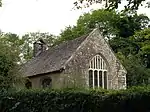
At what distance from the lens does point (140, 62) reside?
2211 inches

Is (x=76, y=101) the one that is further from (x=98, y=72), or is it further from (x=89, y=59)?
(x=98, y=72)

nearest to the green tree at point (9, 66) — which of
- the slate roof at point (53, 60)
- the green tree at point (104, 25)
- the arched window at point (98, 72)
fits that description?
the slate roof at point (53, 60)

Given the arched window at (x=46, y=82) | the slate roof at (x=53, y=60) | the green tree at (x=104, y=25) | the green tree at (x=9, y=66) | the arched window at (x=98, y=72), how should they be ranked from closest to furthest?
the green tree at (x=9, y=66), the slate roof at (x=53, y=60), the arched window at (x=46, y=82), the arched window at (x=98, y=72), the green tree at (x=104, y=25)

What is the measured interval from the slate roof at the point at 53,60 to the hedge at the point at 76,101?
16.8m

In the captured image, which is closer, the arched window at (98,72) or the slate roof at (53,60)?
the slate roof at (53,60)

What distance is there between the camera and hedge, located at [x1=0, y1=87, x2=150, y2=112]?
1338 centimetres

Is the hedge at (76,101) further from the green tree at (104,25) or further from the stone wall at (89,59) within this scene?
the green tree at (104,25)

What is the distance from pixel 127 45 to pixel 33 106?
4685 centimetres

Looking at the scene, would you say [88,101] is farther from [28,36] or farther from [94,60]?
[28,36]

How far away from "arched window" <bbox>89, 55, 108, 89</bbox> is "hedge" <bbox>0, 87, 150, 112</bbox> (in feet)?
64.3

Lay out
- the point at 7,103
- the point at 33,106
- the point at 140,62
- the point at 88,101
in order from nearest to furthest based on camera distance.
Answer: the point at 88,101 → the point at 33,106 → the point at 7,103 → the point at 140,62

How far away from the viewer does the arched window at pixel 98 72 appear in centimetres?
3943

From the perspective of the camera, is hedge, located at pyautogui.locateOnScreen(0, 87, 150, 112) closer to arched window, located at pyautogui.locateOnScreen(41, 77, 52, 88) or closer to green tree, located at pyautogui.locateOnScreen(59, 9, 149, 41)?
arched window, located at pyautogui.locateOnScreen(41, 77, 52, 88)

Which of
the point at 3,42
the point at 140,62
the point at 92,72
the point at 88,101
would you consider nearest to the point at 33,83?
the point at 92,72
